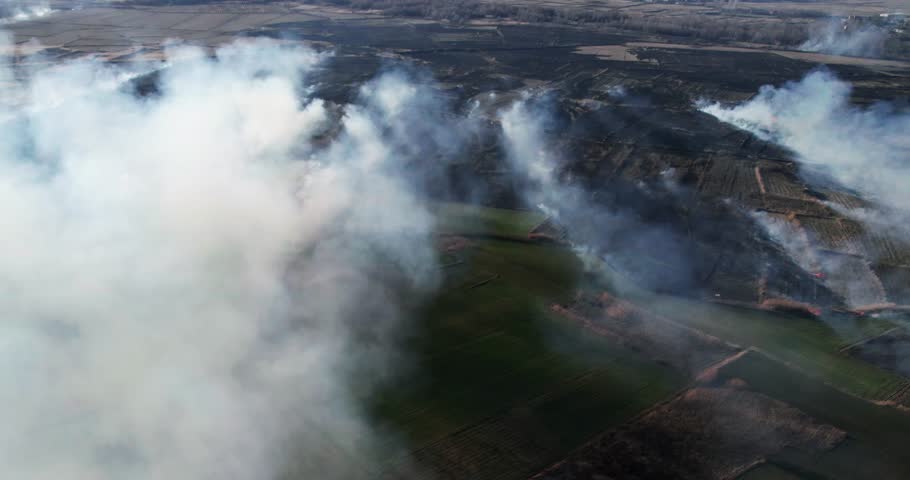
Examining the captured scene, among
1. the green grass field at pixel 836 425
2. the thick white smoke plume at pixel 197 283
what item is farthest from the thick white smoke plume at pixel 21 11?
the green grass field at pixel 836 425

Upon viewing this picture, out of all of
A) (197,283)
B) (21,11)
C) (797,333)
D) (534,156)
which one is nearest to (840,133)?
Answer: (534,156)

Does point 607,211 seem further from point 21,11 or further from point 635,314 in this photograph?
point 21,11

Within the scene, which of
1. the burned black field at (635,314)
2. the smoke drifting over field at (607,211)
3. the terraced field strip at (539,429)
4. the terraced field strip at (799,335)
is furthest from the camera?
the smoke drifting over field at (607,211)

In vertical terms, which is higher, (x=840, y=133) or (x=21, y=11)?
(x=21, y=11)

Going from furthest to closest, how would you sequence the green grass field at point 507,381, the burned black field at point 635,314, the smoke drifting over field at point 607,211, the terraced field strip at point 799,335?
the smoke drifting over field at point 607,211
the terraced field strip at point 799,335
the green grass field at point 507,381
the burned black field at point 635,314

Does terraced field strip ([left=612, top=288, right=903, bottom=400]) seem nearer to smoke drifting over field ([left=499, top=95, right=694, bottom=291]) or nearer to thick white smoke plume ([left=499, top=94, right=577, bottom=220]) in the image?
smoke drifting over field ([left=499, top=95, right=694, bottom=291])

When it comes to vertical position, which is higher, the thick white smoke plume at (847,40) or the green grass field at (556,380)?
the thick white smoke plume at (847,40)

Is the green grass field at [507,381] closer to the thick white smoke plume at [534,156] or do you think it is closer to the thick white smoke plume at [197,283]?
the thick white smoke plume at [197,283]
